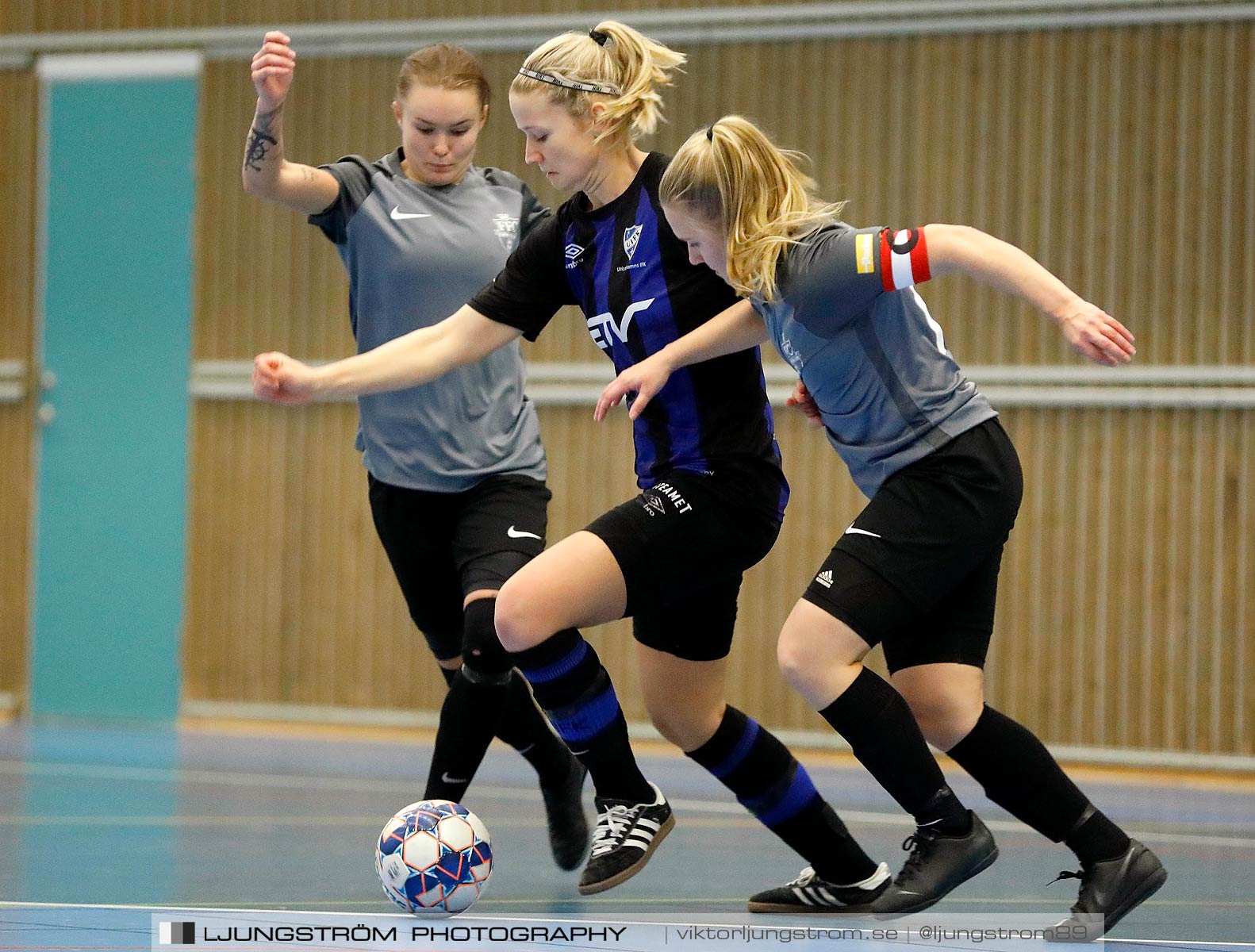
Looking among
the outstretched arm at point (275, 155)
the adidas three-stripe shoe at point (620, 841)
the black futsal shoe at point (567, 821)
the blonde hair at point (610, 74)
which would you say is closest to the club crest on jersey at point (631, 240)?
the blonde hair at point (610, 74)

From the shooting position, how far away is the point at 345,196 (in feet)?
12.6

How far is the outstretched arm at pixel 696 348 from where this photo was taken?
119 inches

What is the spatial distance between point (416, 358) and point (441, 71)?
0.70m

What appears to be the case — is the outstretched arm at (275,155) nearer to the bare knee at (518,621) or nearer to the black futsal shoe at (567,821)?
the bare knee at (518,621)

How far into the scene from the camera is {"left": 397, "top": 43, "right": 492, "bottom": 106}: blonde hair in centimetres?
363

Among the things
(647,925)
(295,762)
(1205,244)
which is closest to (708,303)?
(647,925)

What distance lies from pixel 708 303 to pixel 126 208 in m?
5.79

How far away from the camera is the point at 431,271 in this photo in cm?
382

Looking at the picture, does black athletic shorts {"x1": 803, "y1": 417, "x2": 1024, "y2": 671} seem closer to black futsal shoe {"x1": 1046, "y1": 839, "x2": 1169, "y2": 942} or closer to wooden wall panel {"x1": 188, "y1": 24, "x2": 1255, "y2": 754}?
black futsal shoe {"x1": 1046, "y1": 839, "x2": 1169, "y2": 942}

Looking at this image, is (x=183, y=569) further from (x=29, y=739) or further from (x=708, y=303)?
(x=708, y=303)

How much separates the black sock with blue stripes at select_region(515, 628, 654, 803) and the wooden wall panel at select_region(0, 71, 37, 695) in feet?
19.0

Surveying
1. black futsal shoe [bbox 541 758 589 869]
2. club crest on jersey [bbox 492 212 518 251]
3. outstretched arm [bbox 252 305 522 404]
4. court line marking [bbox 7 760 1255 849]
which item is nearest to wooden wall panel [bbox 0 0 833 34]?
court line marking [bbox 7 760 1255 849]

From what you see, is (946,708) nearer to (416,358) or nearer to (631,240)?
(631,240)

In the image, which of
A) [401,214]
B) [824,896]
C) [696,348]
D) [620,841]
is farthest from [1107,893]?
[401,214]
